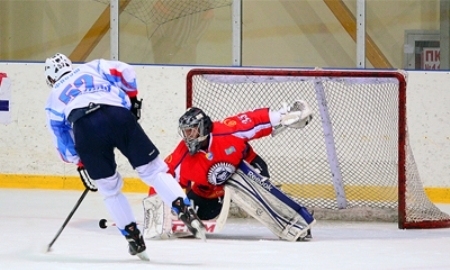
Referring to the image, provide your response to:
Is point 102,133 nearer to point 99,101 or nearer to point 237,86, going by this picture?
point 99,101

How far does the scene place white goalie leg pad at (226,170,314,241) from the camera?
5.39m

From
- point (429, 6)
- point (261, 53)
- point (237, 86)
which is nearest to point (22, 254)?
point (237, 86)

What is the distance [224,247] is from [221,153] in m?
0.52

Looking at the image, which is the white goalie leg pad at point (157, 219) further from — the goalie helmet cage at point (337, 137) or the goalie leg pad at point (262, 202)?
the goalie helmet cage at point (337, 137)

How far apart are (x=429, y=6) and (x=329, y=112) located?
164 centimetres

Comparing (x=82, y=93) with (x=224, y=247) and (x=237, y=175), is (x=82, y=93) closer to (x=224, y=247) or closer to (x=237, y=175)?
(x=224, y=247)

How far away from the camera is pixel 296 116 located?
5328 millimetres

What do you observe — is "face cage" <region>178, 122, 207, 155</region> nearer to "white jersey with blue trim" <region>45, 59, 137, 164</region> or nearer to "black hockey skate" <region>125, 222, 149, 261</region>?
"white jersey with blue trim" <region>45, 59, 137, 164</region>

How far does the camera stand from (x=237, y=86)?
6.37 metres

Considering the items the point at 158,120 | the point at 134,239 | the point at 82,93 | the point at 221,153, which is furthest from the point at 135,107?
the point at 158,120

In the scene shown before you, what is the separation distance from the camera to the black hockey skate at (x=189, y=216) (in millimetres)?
4273

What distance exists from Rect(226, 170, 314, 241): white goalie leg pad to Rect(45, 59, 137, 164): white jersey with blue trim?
1.03 m

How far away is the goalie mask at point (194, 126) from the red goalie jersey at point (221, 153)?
0.33ft

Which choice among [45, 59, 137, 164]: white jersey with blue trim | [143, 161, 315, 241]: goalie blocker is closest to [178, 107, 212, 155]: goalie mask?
[143, 161, 315, 241]: goalie blocker
